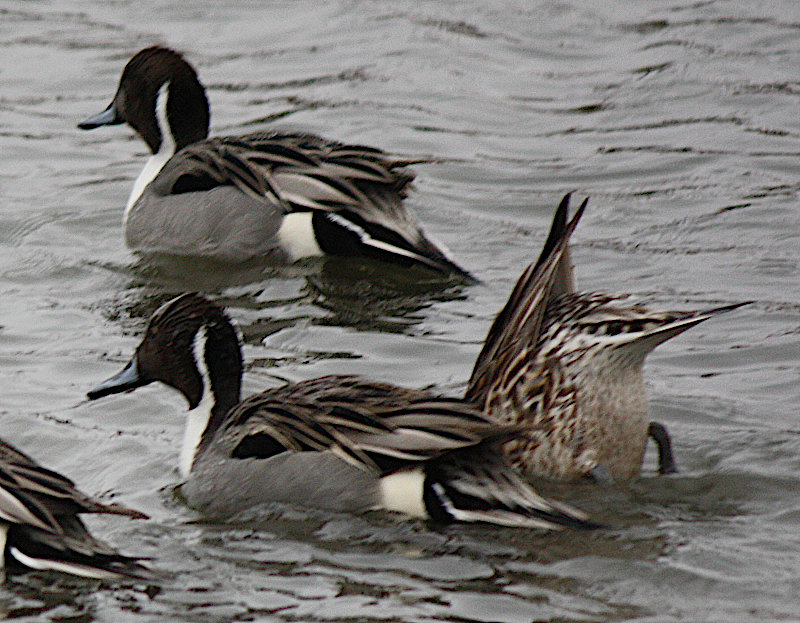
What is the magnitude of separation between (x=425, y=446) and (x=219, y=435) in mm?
1006

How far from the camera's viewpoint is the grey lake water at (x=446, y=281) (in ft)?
19.2

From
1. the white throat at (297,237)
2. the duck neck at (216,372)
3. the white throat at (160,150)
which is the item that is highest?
the white throat at (160,150)

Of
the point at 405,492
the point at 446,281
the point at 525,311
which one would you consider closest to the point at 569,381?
the point at 525,311

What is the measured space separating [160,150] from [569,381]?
175 inches

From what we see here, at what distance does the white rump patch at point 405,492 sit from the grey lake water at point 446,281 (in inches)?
2.6

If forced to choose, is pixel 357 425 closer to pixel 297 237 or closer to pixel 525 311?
pixel 525 311

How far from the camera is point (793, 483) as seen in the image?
6.57m

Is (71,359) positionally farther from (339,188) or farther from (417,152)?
(417,152)

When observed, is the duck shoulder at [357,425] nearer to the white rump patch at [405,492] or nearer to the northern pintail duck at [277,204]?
the white rump patch at [405,492]

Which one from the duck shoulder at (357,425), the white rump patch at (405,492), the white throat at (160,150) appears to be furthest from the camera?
the white throat at (160,150)

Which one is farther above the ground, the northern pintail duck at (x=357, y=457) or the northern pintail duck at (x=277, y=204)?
the northern pintail duck at (x=277, y=204)

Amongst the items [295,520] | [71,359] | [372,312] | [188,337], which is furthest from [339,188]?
[295,520]

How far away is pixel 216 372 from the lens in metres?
7.08

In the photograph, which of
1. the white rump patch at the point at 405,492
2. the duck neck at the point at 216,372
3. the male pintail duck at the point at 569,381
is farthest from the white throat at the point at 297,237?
the white rump patch at the point at 405,492
